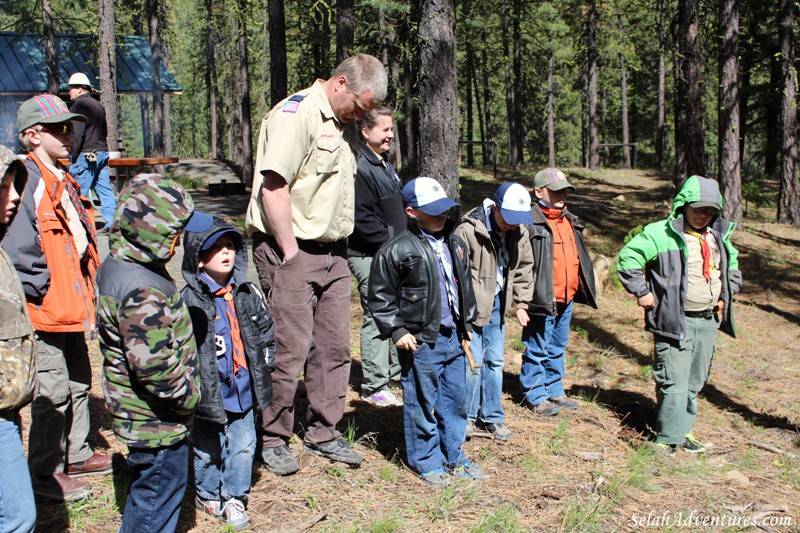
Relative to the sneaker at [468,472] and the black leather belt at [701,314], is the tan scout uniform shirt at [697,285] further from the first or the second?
the sneaker at [468,472]

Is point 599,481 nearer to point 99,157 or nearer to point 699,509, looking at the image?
point 699,509

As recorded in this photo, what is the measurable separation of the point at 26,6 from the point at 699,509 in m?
41.9

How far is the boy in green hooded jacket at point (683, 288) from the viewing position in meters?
5.11

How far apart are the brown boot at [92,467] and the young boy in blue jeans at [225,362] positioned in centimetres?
79

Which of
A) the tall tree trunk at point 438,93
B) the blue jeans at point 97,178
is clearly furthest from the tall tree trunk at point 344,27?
the tall tree trunk at point 438,93

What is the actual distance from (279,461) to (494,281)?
6.22ft

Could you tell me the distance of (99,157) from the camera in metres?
9.56

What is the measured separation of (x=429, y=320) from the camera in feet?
13.9

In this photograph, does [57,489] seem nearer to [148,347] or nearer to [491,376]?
[148,347]

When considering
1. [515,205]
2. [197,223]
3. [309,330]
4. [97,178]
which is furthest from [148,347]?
[97,178]

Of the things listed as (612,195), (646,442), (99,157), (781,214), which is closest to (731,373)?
(646,442)

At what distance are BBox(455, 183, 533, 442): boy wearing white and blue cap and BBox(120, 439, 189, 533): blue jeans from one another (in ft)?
7.35

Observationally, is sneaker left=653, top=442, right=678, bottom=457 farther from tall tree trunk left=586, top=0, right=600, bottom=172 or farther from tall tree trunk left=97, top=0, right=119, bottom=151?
tall tree trunk left=586, top=0, right=600, bottom=172

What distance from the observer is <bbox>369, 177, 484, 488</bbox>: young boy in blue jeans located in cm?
424
